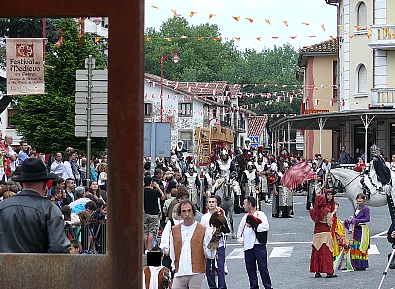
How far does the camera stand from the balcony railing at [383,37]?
44500 millimetres

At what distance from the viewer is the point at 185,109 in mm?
71938

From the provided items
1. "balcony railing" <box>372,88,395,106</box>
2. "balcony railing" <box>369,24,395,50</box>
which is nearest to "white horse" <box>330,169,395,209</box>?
"balcony railing" <box>372,88,395,106</box>

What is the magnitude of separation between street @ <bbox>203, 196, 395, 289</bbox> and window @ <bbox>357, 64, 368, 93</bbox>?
1752 centimetres

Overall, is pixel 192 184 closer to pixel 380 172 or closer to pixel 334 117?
pixel 380 172

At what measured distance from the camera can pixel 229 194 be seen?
26.5 meters

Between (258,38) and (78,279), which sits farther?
(258,38)

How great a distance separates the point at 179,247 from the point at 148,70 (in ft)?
343

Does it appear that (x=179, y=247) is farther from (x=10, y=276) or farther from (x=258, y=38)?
(x=258, y=38)

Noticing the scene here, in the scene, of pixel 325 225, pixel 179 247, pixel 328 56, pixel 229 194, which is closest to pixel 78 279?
pixel 179 247

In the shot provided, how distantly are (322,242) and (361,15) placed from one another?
103ft

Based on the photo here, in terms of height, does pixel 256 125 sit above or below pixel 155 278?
above

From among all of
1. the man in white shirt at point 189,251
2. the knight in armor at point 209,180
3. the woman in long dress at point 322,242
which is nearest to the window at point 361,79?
the knight in armor at point 209,180

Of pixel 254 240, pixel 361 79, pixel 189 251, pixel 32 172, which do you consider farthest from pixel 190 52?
pixel 32 172

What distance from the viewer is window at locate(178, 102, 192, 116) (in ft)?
235
